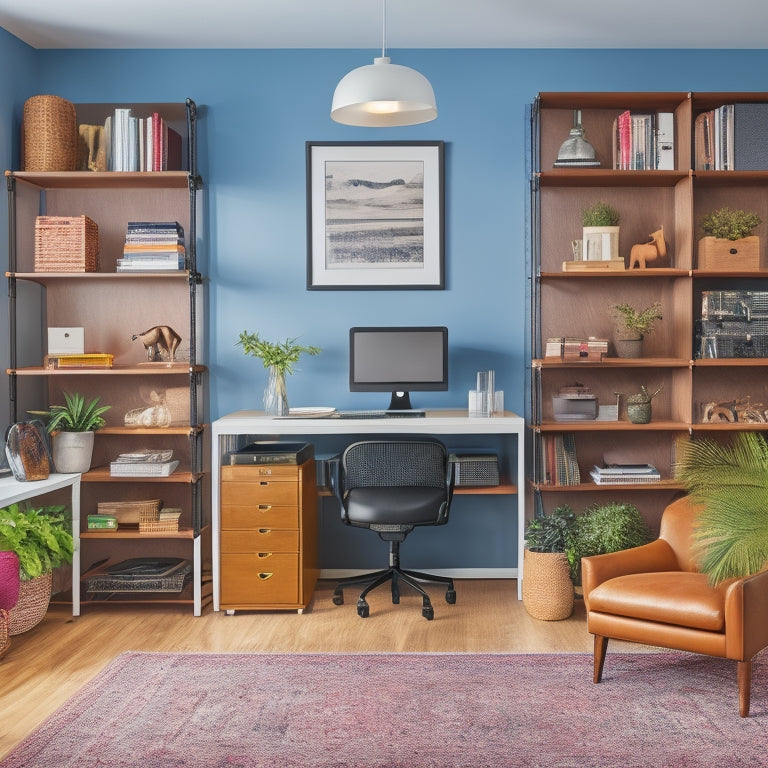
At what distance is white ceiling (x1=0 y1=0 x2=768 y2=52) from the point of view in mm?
3725

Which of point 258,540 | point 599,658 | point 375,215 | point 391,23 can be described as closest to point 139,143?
point 375,215

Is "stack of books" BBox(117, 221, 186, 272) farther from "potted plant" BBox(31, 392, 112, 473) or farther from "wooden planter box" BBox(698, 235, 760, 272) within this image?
"wooden planter box" BBox(698, 235, 760, 272)

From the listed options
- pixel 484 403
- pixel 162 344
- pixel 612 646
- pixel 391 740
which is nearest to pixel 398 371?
pixel 484 403

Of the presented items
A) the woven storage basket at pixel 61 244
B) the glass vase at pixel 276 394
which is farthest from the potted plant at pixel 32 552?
the woven storage basket at pixel 61 244

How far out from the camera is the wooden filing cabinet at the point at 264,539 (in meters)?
3.75

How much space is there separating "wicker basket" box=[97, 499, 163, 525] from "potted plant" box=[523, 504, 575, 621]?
1850 mm

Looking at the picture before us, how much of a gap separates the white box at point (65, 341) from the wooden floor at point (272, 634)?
1.28m

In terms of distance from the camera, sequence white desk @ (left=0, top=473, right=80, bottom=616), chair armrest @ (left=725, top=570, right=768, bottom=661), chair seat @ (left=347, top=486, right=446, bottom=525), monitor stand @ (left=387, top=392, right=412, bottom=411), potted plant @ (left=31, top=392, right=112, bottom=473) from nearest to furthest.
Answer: chair armrest @ (left=725, top=570, right=768, bottom=661)
white desk @ (left=0, top=473, right=80, bottom=616)
chair seat @ (left=347, top=486, right=446, bottom=525)
potted plant @ (left=31, top=392, right=112, bottom=473)
monitor stand @ (left=387, top=392, right=412, bottom=411)

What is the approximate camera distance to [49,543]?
3467 millimetres

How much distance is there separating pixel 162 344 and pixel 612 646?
8.48 feet

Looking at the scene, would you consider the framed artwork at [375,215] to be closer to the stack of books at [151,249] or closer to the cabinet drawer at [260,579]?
the stack of books at [151,249]

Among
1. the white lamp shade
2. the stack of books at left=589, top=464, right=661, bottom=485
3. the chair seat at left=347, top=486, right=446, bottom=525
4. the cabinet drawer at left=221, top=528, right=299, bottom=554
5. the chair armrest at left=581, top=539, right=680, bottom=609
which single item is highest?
the white lamp shade

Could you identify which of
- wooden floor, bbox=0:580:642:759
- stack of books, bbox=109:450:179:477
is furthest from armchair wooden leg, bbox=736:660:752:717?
stack of books, bbox=109:450:179:477

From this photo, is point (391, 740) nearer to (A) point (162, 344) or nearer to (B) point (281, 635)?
(B) point (281, 635)
